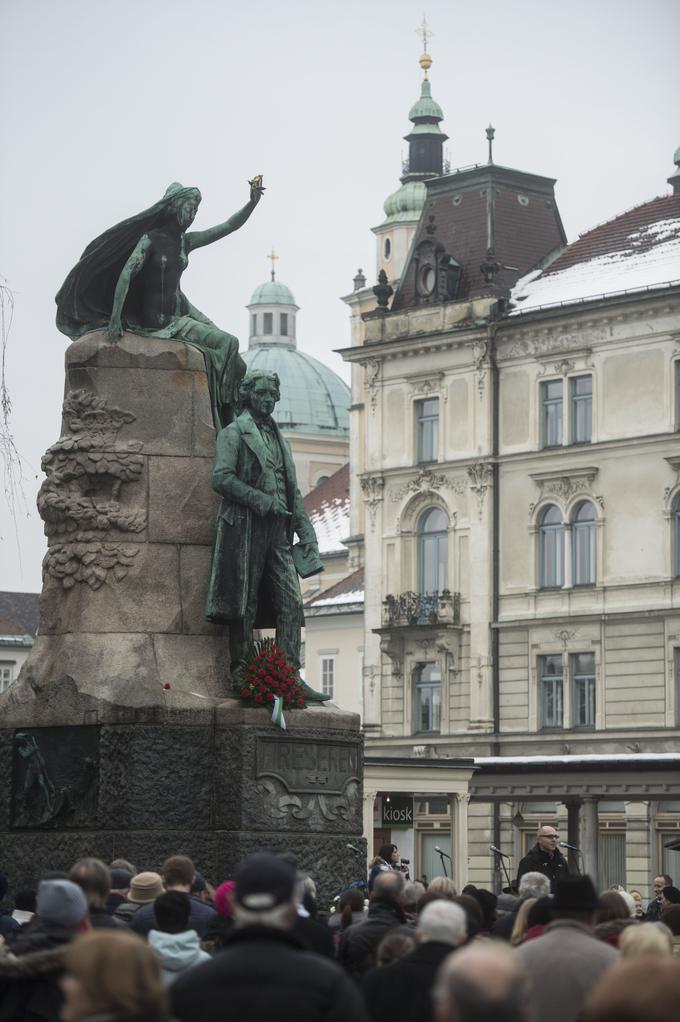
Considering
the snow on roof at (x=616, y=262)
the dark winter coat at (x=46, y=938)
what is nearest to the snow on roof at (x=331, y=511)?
the snow on roof at (x=616, y=262)

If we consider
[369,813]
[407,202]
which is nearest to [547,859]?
[369,813]

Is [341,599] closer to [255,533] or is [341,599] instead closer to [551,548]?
[551,548]

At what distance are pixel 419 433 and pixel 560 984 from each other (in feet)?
173

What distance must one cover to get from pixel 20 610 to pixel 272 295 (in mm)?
21366

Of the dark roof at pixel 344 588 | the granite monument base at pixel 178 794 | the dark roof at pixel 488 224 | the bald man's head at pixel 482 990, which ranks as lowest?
the bald man's head at pixel 482 990

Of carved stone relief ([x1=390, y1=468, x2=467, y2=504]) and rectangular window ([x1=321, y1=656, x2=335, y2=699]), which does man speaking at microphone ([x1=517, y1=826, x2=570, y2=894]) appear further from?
rectangular window ([x1=321, y1=656, x2=335, y2=699])

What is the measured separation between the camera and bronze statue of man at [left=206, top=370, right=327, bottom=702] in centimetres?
1603

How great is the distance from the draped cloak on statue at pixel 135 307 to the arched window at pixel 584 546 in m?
39.4

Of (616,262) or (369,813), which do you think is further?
(616,262)

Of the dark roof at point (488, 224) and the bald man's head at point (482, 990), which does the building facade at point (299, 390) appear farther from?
the bald man's head at point (482, 990)

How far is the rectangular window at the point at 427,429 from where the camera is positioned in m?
60.6

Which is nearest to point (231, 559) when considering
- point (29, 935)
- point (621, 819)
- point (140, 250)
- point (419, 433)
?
point (140, 250)

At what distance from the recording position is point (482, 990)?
5.80 m

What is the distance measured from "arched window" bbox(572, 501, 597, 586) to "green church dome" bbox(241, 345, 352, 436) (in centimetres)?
4453
